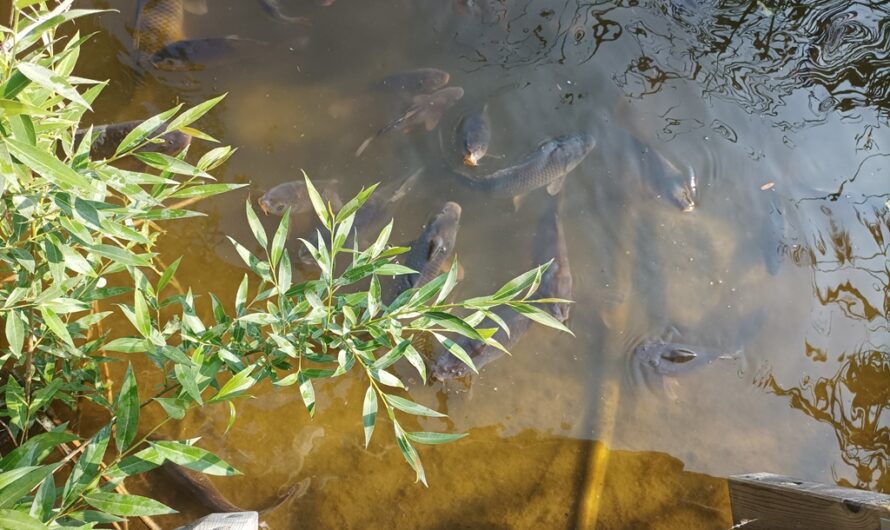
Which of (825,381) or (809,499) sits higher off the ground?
(809,499)

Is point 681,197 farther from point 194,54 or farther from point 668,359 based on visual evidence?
point 194,54

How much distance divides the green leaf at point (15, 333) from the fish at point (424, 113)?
2.63 m

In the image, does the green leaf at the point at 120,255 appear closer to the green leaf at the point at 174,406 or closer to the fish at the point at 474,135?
the green leaf at the point at 174,406

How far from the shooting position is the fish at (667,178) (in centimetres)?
412

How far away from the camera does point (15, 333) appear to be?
5.20 ft

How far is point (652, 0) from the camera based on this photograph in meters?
4.62

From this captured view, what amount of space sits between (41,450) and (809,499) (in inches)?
110

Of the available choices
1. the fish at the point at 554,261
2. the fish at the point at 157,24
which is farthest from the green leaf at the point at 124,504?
the fish at the point at 157,24

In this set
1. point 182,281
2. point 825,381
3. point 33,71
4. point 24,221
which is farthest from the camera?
point 825,381

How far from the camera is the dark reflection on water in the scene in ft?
11.9

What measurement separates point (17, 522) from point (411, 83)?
3.57m

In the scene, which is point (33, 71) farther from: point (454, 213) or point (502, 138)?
point (502, 138)

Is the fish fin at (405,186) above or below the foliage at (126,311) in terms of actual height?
below

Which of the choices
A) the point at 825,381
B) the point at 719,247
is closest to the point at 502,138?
the point at 719,247
